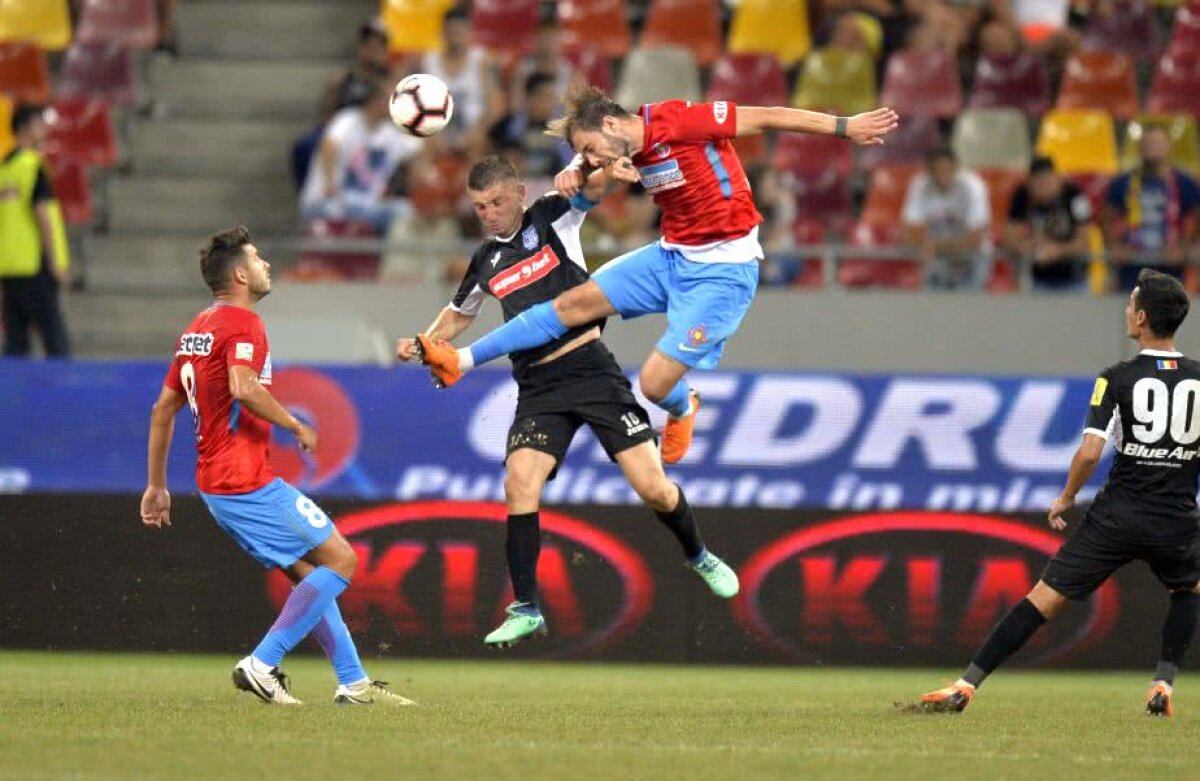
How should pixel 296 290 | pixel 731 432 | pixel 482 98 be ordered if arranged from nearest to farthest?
pixel 731 432 < pixel 296 290 < pixel 482 98

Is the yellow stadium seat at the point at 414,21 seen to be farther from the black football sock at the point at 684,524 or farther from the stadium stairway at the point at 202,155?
the black football sock at the point at 684,524

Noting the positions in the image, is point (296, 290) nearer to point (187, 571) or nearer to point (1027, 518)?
point (187, 571)

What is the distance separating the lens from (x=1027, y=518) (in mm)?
11742

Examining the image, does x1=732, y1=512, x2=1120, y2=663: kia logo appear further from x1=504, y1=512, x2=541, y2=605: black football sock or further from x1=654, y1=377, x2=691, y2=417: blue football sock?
x1=504, y1=512, x2=541, y2=605: black football sock

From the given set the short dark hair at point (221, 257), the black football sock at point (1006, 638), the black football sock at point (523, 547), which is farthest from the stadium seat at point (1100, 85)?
the short dark hair at point (221, 257)

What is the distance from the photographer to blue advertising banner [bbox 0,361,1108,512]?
43.6 ft

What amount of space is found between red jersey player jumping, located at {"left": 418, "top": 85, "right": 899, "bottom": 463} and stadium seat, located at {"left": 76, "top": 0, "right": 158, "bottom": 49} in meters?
9.74

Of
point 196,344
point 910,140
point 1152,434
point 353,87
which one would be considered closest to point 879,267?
point 910,140

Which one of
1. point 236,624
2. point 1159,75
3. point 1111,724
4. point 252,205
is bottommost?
point 236,624

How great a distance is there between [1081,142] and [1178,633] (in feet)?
26.3

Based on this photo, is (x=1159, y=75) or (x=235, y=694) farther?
(x=1159, y=75)

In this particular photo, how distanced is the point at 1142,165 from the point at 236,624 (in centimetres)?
759

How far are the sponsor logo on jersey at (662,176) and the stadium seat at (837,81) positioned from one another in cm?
778

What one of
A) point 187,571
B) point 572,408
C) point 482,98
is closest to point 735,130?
point 572,408
